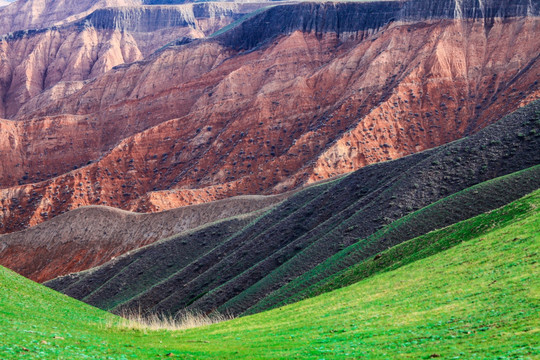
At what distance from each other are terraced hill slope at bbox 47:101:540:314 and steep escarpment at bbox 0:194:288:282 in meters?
22.3

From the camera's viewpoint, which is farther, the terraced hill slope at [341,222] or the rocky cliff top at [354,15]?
the rocky cliff top at [354,15]

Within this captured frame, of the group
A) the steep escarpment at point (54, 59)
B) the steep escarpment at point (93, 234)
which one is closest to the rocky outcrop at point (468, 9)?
the steep escarpment at point (93, 234)

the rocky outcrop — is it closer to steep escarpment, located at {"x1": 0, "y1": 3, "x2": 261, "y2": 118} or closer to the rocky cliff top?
the rocky cliff top

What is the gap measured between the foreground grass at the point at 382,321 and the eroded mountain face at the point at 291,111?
62.3m

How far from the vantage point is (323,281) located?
34906 millimetres

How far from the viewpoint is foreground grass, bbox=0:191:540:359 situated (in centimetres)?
1600

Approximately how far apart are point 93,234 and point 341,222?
173 feet

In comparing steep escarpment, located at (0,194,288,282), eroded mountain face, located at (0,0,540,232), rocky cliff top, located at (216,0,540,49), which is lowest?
steep escarpment, located at (0,194,288,282)

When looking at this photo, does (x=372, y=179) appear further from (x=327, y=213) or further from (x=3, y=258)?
(x=3, y=258)

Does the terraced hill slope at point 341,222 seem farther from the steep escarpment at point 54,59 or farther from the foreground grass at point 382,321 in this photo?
the steep escarpment at point 54,59

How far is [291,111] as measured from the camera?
11081cm

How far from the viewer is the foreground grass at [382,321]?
16000 millimetres

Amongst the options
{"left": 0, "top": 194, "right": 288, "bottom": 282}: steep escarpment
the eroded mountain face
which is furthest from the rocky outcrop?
{"left": 0, "top": 194, "right": 288, "bottom": 282}: steep escarpment

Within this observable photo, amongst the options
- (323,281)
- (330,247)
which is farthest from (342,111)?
(323,281)
